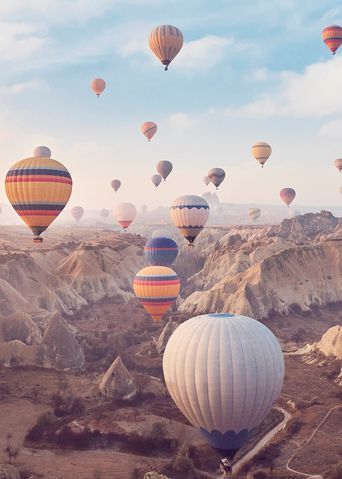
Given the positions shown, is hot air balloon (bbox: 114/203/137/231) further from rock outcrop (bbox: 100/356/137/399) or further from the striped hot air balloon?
rock outcrop (bbox: 100/356/137/399)

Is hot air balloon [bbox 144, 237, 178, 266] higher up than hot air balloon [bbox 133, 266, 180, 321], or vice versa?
hot air balloon [bbox 144, 237, 178, 266]

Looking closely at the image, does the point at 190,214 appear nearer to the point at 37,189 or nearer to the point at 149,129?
the point at 37,189

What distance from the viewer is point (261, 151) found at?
329 ft

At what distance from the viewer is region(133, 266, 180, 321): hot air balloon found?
5741 cm

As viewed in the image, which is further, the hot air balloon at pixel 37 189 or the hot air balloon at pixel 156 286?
the hot air balloon at pixel 156 286

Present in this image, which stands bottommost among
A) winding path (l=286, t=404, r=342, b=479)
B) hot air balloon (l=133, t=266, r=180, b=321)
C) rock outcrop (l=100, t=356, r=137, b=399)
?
winding path (l=286, t=404, r=342, b=479)

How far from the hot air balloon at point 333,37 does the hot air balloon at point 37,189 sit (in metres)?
46.6

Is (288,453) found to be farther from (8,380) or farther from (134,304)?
(134,304)

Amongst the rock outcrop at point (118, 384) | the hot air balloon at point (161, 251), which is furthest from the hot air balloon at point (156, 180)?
the rock outcrop at point (118, 384)

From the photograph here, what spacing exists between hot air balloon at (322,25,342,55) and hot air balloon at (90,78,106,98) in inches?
1877

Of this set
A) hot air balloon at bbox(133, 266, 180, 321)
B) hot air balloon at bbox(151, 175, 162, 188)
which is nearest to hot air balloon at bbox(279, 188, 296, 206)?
hot air balloon at bbox(151, 175, 162, 188)

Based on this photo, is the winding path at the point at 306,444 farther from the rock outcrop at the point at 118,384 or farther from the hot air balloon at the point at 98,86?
the hot air balloon at the point at 98,86

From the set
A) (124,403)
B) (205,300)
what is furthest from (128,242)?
(124,403)

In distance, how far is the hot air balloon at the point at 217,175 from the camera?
106500 mm
